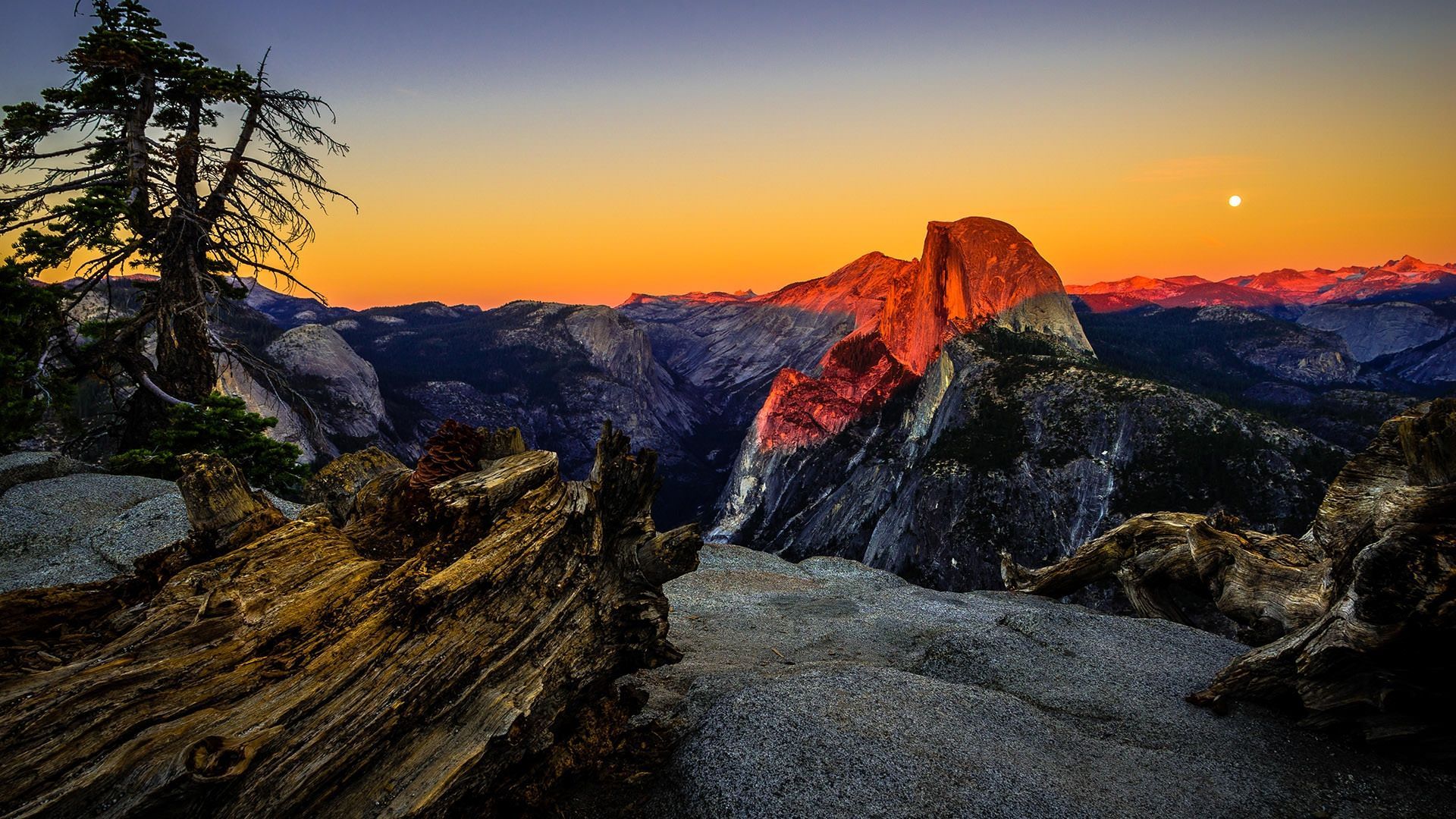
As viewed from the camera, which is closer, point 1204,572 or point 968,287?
point 1204,572

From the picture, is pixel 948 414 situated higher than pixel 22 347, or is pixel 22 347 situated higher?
pixel 22 347

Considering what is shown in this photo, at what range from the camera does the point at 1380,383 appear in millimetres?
177625

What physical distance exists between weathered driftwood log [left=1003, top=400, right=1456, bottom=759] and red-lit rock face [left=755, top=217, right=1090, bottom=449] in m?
95.2

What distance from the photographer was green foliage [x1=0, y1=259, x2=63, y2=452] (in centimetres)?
1930

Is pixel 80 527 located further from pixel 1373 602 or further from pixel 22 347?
pixel 1373 602

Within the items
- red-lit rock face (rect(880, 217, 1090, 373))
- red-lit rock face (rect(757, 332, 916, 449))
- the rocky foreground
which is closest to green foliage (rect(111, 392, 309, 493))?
the rocky foreground

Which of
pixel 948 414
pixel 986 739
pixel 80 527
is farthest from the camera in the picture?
pixel 948 414

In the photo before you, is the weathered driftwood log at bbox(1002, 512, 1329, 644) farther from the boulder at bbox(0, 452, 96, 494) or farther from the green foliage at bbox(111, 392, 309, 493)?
the boulder at bbox(0, 452, 96, 494)

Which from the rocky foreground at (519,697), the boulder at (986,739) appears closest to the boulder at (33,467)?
the rocky foreground at (519,697)

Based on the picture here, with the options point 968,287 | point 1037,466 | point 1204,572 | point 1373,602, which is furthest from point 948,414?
point 1373,602

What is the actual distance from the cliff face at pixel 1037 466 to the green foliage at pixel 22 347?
68804 mm

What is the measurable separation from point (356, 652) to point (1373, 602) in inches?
490

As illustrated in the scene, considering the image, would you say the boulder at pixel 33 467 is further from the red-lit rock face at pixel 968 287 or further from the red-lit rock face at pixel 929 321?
the red-lit rock face at pixel 968 287

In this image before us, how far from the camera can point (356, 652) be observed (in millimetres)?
6535
